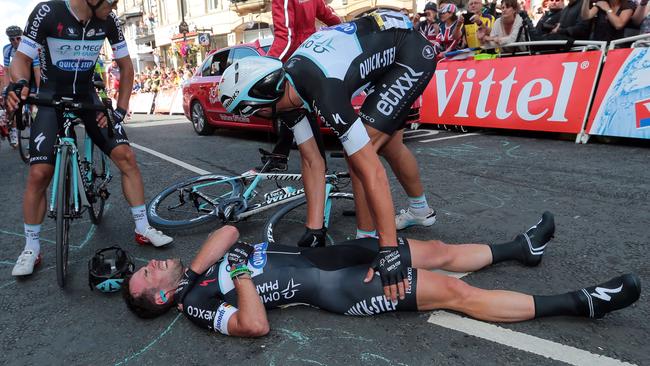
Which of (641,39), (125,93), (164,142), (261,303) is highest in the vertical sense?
(641,39)

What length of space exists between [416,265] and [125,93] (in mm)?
2711

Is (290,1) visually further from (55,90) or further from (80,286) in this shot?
(80,286)

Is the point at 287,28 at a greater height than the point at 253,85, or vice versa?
the point at 287,28

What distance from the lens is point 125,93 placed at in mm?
3646

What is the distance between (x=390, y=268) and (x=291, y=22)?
2.73 meters

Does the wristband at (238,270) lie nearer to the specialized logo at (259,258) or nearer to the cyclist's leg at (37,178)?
the specialized logo at (259,258)

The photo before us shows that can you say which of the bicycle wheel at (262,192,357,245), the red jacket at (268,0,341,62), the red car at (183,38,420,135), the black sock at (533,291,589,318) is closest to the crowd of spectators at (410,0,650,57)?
the red car at (183,38,420,135)

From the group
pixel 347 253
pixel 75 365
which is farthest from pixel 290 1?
pixel 75 365

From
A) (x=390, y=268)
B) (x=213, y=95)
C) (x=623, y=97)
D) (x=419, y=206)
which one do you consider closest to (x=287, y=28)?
(x=419, y=206)

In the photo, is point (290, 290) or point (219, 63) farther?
point (219, 63)

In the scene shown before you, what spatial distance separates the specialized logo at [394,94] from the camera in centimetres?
280

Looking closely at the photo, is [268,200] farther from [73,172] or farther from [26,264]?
[26,264]

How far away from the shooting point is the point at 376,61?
2715 mm

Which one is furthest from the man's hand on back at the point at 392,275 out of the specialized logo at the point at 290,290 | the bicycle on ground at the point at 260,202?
the bicycle on ground at the point at 260,202
